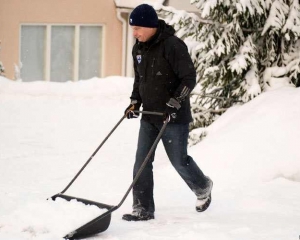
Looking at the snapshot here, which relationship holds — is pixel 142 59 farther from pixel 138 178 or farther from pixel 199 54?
pixel 199 54

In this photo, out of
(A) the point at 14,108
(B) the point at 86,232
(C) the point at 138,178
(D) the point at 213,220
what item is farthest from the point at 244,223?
(A) the point at 14,108

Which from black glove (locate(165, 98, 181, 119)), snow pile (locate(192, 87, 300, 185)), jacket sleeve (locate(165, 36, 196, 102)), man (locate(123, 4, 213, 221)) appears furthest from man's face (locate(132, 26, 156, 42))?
snow pile (locate(192, 87, 300, 185))

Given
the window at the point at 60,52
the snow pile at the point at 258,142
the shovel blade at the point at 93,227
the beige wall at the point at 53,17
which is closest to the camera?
the shovel blade at the point at 93,227

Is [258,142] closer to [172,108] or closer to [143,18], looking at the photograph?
[172,108]

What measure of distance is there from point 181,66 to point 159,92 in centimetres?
30

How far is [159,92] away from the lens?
6.45 meters

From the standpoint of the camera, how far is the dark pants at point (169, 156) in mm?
6504

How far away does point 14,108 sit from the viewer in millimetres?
16453

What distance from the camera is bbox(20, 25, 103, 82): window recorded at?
907 inches

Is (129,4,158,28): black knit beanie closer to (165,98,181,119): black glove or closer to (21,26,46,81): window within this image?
(165,98,181,119): black glove

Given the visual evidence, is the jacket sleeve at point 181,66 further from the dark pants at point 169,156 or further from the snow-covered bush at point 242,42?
the snow-covered bush at point 242,42

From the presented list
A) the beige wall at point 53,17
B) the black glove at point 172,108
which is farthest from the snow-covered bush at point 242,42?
the beige wall at point 53,17

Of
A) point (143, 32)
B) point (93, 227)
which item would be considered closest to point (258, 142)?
point (143, 32)

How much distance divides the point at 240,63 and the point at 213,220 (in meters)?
3.70
